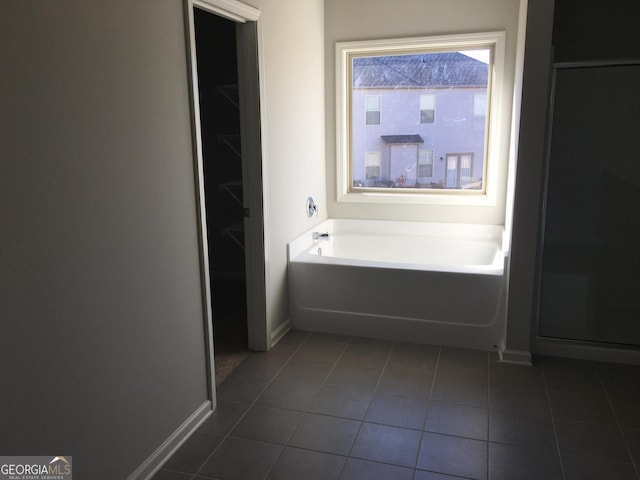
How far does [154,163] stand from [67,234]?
1.66 feet

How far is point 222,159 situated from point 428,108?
1.76 metres

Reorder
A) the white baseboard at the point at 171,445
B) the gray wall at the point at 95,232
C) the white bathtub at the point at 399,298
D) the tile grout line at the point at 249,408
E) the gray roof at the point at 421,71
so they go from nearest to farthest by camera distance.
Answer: the gray wall at the point at 95,232
the white baseboard at the point at 171,445
the tile grout line at the point at 249,408
the white bathtub at the point at 399,298
the gray roof at the point at 421,71

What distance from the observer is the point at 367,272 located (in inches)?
132

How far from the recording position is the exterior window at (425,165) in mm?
4207

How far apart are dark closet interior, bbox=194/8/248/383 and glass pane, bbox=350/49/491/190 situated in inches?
39.6

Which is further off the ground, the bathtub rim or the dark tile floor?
the bathtub rim

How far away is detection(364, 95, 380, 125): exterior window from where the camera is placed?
168 inches

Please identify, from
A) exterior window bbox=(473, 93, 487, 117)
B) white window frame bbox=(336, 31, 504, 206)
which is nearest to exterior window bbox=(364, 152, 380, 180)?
white window frame bbox=(336, 31, 504, 206)

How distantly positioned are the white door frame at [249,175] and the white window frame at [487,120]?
143cm

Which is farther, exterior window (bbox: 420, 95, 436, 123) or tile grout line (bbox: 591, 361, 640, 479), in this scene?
exterior window (bbox: 420, 95, 436, 123)

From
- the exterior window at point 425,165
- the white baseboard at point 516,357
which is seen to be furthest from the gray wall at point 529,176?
the exterior window at point 425,165

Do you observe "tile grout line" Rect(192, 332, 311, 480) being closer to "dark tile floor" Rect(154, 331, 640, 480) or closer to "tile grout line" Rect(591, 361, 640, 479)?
"dark tile floor" Rect(154, 331, 640, 480)

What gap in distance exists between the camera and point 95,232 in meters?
1.73

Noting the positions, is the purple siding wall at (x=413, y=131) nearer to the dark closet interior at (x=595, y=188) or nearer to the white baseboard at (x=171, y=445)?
the dark closet interior at (x=595, y=188)
